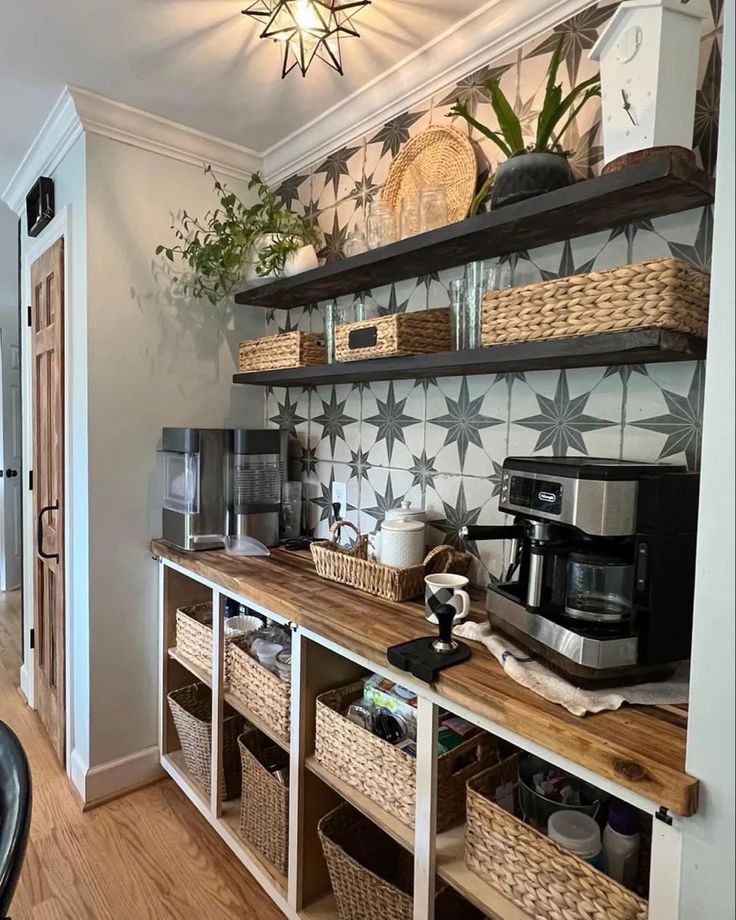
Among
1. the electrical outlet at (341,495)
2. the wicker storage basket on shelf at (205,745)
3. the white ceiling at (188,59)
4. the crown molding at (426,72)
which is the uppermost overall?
the white ceiling at (188,59)

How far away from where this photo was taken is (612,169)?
1142 mm

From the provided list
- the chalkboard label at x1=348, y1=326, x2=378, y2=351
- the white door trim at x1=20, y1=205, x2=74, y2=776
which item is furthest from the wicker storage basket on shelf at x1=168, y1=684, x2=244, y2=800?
the chalkboard label at x1=348, y1=326, x2=378, y2=351

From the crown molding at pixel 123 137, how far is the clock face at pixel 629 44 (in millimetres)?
1606

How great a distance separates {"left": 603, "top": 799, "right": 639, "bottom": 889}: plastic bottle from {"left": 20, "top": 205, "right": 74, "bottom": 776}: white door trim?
1960 millimetres

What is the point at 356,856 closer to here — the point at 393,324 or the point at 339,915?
the point at 339,915

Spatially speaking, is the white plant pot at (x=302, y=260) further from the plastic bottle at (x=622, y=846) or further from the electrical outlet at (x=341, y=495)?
the plastic bottle at (x=622, y=846)

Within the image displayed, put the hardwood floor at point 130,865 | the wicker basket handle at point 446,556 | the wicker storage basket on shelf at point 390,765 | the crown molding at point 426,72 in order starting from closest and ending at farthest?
the wicker storage basket on shelf at point 390,765 → the crown molding at point 426,72 → the wicker basket handle at point 446,556 → the hardwood floor at point 130,865

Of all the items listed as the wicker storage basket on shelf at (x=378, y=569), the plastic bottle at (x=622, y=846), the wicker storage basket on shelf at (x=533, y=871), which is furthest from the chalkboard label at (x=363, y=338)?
the plastic bottle at (x=622, y=846)

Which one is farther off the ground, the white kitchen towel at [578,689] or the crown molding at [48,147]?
the crown molding at [48,147]

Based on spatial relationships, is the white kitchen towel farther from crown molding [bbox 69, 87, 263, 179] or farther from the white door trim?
crown molding [bbox 69, 87, 263, 179]

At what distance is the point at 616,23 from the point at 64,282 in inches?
76.3

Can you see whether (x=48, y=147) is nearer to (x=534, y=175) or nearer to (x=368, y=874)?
(x=534, y=175)

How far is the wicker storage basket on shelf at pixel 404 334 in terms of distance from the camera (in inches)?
59.8

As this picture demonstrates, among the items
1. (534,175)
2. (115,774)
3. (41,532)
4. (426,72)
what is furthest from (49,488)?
(534,175)
